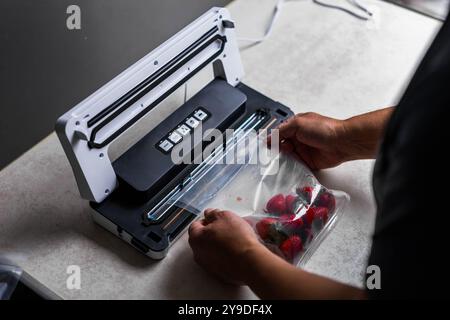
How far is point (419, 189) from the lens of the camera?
0.51 m

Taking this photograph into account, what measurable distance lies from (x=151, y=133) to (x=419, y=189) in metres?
0.52

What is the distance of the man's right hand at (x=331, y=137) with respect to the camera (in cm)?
94

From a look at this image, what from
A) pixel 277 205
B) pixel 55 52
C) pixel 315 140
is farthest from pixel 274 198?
pixel 55 52

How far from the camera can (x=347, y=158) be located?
0.97m

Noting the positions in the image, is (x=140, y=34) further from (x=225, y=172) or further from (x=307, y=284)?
(x=307, y=284)

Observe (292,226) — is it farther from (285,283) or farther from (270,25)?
(270,25)

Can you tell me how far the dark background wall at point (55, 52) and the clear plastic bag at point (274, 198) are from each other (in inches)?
11.0

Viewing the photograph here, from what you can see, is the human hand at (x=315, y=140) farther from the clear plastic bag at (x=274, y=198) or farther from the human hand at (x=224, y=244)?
the human hand at (x=224, y=244)

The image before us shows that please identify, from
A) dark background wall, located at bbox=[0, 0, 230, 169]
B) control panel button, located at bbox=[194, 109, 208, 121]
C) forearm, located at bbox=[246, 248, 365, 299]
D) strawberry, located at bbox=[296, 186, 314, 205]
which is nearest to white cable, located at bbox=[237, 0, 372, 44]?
dark background wall, located at bbox=[0, 0, 230, 169]

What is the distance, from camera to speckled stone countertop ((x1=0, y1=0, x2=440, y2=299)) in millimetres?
854

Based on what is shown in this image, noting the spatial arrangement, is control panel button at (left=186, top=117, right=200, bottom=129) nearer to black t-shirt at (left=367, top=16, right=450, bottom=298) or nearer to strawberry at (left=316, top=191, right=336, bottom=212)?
strawberry at (left=316, top=191, right=336, bottom=212)

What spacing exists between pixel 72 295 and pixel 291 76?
0.57 metres

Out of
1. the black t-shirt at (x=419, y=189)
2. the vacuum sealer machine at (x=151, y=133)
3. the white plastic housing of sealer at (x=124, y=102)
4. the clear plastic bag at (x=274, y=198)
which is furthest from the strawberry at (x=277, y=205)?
Answer: the black t-shirt at (x=419, y=189)

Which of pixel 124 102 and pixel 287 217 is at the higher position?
pixel 124 102
